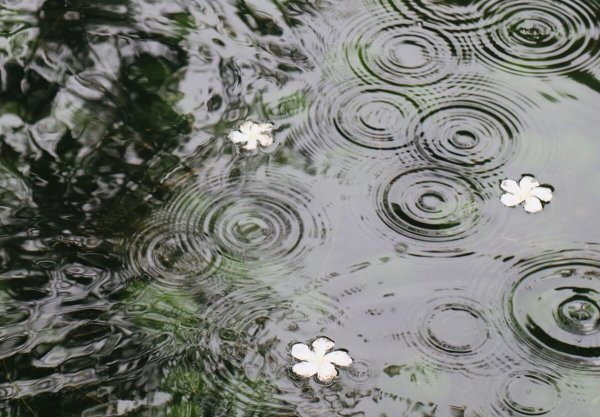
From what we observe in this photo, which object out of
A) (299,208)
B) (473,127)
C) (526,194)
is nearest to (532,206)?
(526,194)

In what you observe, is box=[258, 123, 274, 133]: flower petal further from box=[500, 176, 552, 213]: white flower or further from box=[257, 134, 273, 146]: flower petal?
box=[500, 176, 552, 213]: white flower

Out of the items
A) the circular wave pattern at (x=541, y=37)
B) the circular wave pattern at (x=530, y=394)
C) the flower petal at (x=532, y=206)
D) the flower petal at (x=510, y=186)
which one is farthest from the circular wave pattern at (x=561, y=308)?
the circular wave pattern at (x=541, y=37)

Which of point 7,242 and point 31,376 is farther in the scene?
point 7,242

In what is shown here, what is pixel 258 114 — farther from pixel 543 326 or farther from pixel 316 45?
pixel 543 326

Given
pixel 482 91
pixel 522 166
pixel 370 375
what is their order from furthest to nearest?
1. pixel 482 91
2. pixel 522 166
3. pixel 370 375

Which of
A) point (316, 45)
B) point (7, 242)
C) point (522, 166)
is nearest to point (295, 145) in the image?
point (316, 45)
